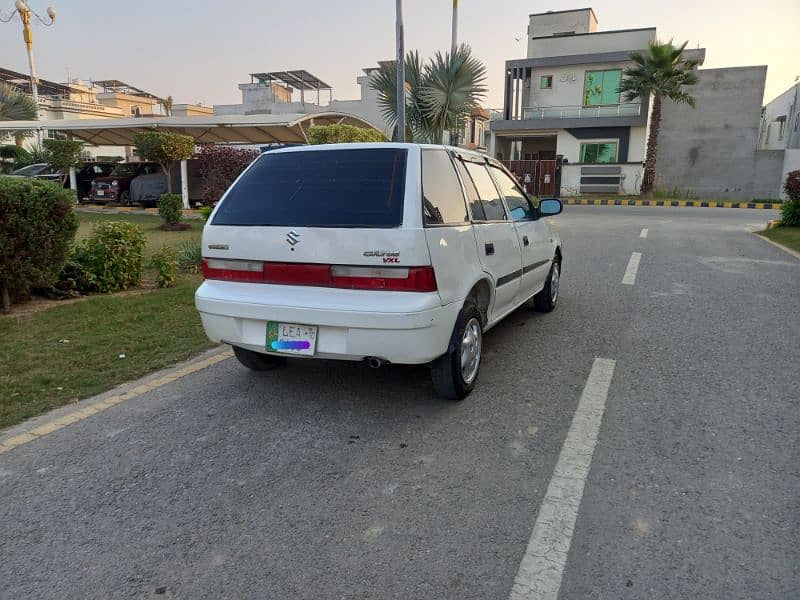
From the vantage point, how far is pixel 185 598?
2.23 meters

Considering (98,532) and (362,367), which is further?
(362,367)

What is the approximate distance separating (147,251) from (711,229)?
13.3 meters

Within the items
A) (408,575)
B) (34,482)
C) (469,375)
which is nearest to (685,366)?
(469,375)

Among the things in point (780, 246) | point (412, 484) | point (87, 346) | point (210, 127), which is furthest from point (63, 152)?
point (412, 484)

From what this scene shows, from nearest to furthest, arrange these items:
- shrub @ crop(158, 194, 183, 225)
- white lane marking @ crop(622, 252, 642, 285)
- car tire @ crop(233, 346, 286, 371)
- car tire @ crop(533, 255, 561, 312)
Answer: car tire @ crop(233, 346, 286, 371) → car tire @ crop(533, 255, 561, 312) → white lane marking @ crop(622, 252, 642, 285) → shrub @ crop(158, 194, 183, 225)

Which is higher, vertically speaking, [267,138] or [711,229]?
[267,138]

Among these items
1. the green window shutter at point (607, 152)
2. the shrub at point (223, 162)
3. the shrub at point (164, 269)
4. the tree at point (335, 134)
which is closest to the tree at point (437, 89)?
the tree at point (335, 134)

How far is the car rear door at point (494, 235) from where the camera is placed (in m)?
4.30

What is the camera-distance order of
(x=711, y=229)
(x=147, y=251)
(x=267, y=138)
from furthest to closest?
1. (x=267, y=138)
2. (x=711, y=229)
3. (x=147, y=251)

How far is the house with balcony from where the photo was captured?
99.1ft

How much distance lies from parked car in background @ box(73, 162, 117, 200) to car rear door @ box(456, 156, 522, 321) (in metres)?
20.7

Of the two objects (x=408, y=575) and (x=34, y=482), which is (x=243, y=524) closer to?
(x=408, y=575)

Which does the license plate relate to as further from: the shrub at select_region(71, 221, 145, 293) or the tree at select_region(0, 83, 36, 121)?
the tree at select_region(0, 83, 36, 121)

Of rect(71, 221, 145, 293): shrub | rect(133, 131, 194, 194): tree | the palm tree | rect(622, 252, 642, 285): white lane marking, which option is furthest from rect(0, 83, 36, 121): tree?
rect(622, 252, 642, 285): white lane marking
